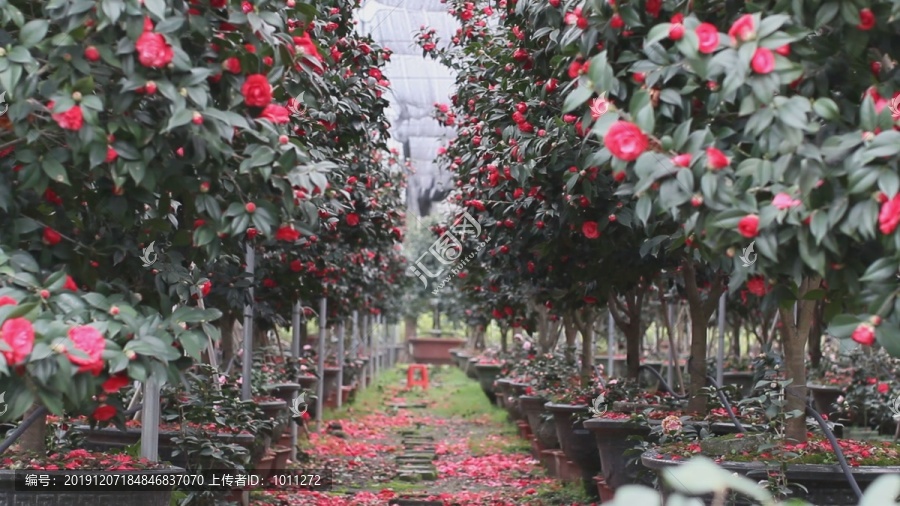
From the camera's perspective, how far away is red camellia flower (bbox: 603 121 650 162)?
264 cm

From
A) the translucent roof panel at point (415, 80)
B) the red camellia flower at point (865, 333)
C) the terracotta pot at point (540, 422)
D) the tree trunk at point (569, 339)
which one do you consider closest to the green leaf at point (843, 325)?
the red camellia flower at point (865, 333)

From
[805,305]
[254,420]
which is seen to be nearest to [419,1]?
[254,420]

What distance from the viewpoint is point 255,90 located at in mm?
2986

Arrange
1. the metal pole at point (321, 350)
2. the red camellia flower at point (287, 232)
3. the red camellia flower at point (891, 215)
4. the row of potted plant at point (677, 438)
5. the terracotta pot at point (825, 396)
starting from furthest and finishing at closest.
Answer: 1. the metal pole at point (321, 350)
2. the terracotta pot at point (825, 396)
3. the row of potted plant at point (677, 438)
4. the red camellia flower at point (287, 232)
5. the red camellia flower at point (891, 215)

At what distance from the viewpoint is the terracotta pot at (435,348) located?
31812mm

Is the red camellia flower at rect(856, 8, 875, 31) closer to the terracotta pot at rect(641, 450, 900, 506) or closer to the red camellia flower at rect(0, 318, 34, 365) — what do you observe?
the terracotta pot at rect(641, 450, 900, 506)

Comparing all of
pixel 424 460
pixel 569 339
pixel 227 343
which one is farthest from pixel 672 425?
pixel 569 339

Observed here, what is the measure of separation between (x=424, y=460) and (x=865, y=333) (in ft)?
27.4

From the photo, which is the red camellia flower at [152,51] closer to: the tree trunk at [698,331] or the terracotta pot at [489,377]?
the tree trunk at [698,331]

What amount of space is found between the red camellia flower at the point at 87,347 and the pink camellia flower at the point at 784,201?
1680mm

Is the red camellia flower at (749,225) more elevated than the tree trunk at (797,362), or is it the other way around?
the red camellia flower at (749,225)

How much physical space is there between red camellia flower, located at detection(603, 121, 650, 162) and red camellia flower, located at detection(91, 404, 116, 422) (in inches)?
63.7

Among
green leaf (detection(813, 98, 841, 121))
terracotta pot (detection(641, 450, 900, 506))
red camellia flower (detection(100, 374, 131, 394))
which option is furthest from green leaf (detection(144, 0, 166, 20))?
terracotta pot (detection(641, 450, 900, 506))

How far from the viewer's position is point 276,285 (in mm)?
7355
